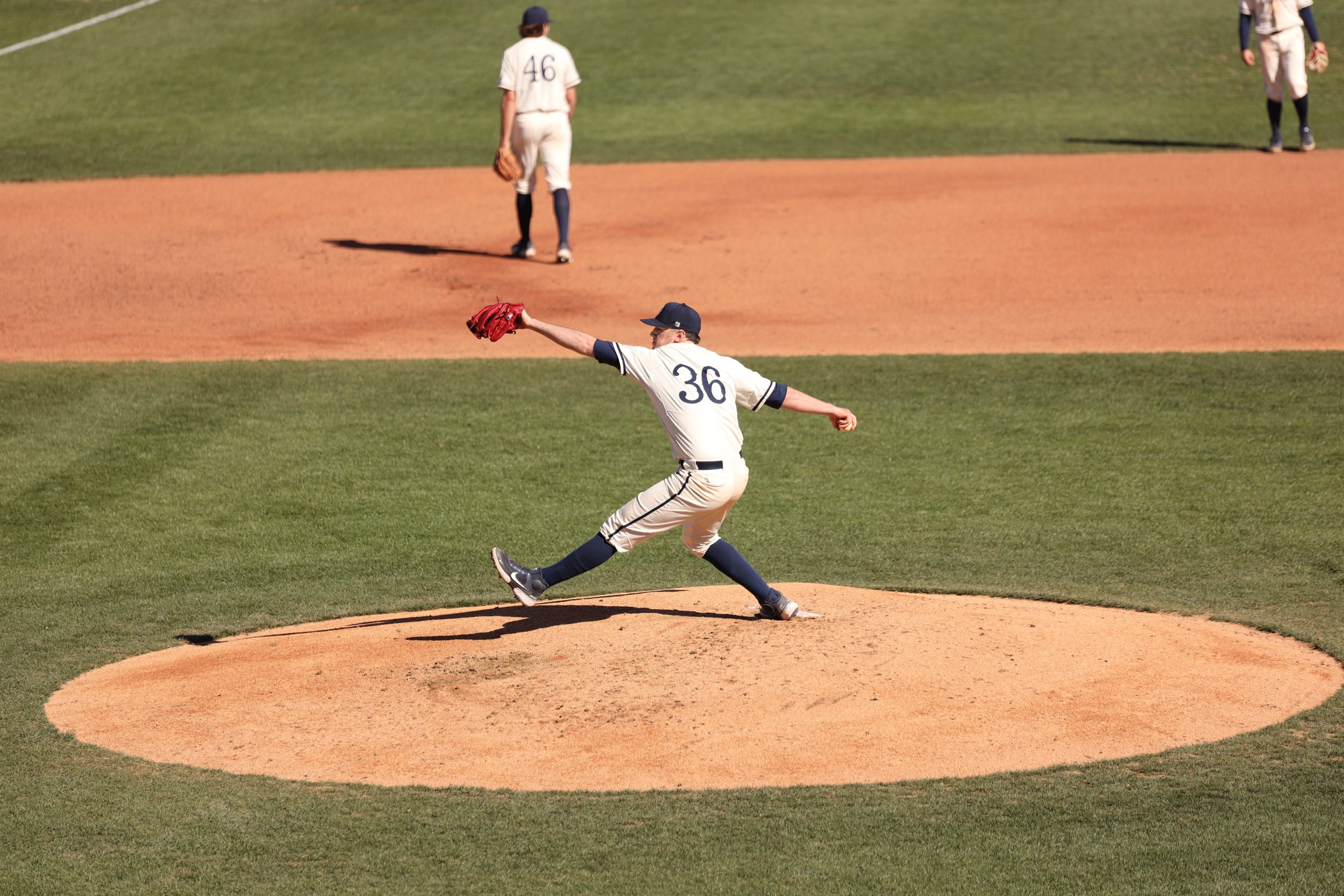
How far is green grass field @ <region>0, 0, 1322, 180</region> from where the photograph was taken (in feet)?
62.6

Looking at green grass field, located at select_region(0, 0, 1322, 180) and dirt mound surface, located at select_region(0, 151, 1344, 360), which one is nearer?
dirt mound surface, located at select_region(0, 151, 1344, 360)

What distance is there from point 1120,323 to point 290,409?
22.1 ft

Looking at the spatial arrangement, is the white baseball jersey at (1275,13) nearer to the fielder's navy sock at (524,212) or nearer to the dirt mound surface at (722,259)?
the dirt mound surface at (722,259)

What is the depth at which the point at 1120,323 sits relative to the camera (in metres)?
12.8

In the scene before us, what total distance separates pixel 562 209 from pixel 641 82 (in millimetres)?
8163

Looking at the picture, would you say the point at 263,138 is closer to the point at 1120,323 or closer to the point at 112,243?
the point at 112,243

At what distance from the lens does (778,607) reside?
7160mm

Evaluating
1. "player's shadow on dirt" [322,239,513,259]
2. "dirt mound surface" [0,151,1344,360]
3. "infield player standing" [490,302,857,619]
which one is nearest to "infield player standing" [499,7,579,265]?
"dirt mound surface" [0,151,1344,360]

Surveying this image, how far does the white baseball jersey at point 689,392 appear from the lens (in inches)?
272

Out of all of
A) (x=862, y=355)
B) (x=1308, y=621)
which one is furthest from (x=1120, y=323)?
(x=1308, y=621)

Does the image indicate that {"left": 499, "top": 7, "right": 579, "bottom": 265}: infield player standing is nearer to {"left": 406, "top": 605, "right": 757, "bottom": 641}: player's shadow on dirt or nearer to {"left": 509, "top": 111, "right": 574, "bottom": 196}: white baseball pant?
{"left": 509, "top": 111, "right": 574, "bottom": 196}: white baseball pant

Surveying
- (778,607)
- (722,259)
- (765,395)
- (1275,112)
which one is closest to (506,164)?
(722,259)

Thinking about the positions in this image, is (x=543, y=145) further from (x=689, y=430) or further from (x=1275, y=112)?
(x=1275, y=112)

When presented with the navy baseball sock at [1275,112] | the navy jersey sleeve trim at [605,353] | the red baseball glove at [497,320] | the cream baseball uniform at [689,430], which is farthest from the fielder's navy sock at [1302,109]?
the red baseball glove at [497,320]
